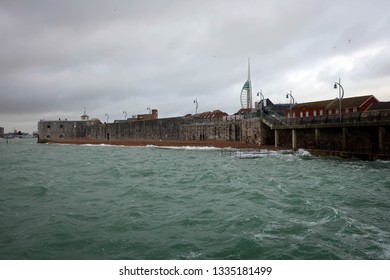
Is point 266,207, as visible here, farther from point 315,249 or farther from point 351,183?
point 351,183

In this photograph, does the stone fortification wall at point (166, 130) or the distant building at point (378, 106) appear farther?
the stone fortification wall at point (166, 130)

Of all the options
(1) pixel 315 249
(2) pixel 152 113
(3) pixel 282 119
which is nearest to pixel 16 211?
(1) pixel 315 249

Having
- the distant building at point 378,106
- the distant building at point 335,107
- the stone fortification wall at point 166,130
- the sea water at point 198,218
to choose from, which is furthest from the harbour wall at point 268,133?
the distant building at point 378,106

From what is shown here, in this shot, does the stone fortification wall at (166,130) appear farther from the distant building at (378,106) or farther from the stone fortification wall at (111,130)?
the distant building at (378,106)

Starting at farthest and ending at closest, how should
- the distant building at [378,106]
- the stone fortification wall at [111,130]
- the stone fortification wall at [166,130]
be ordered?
the stone fortification wall at [111,130]
the stone fortification wall at [166,130]
the distant building at [378,106]

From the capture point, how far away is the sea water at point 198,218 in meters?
7.39

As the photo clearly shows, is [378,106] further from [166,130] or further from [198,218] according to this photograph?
[198,218]

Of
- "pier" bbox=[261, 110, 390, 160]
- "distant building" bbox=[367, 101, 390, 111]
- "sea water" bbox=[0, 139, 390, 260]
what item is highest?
"distant building" bbox=[367, 101, 390, 111]

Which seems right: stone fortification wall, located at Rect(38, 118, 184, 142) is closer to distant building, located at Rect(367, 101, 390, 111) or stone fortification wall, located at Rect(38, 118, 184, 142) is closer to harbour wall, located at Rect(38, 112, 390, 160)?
harbour wall, located at Rect(38, 112, 390, 160)

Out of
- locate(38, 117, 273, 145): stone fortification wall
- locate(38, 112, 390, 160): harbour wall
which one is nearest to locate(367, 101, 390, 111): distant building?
locate(38, 112, 390, 160): harbour wall

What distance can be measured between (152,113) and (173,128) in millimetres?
30809

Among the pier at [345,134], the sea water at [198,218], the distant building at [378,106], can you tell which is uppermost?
the distant building at [378,106]

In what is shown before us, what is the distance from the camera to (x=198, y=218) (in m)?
9.95

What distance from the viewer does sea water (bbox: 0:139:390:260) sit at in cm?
739
